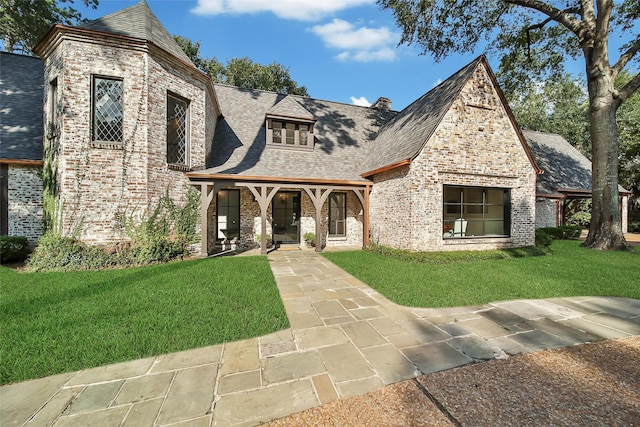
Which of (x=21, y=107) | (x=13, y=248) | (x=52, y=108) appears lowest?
(x=13, y=248)

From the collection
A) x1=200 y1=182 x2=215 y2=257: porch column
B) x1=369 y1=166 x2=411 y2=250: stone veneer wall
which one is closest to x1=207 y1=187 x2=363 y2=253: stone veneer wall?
x1=369 y1=166 x2=411 y2=250: stone veneer wall

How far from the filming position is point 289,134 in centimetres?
1161

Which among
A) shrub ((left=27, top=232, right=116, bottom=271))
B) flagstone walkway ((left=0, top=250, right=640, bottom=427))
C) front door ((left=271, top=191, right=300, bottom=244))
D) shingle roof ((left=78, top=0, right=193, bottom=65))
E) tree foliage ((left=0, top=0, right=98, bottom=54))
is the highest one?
→ tree foliage ((left=0, top=0, right=98, bottom=54))

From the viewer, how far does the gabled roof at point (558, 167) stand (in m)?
14.3

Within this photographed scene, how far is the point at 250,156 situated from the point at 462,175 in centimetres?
820

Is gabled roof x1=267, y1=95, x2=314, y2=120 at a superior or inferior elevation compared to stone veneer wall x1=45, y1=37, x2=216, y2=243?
superior

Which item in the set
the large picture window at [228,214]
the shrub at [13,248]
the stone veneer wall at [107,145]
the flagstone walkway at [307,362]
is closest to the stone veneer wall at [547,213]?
the flagstone walkway at [307,362]

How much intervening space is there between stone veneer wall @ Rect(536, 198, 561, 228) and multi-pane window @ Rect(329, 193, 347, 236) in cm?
1144

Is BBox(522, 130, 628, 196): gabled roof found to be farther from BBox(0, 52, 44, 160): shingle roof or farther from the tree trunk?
BBox(0, 52, 44, 160): shingle roof

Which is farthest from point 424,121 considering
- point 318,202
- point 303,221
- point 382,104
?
point 382,104

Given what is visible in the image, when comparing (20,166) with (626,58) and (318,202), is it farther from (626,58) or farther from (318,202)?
(626,58)

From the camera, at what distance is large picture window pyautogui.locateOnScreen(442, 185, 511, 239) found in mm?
9549

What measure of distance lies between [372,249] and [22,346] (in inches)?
346

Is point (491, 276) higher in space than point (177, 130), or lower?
lower
